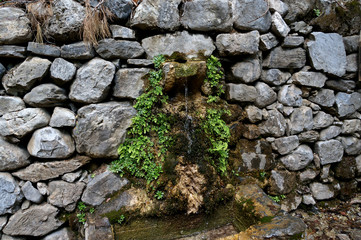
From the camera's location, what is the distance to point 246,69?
10.6ft

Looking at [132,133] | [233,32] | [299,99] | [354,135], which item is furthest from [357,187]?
[132,133]

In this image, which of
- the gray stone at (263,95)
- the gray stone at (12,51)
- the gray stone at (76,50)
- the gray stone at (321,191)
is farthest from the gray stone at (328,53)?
the gray stone at (12,51)

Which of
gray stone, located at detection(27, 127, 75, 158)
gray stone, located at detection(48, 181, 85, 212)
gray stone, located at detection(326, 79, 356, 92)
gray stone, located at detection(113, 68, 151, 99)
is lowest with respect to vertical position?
gray stone, located at detection(48, 181, 85, 212)

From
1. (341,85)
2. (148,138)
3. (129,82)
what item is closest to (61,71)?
(129,82)

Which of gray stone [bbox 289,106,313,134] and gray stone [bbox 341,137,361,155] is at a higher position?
gray stone [bbox 289,106,313,134]

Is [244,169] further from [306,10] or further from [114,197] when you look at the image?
[306,10]

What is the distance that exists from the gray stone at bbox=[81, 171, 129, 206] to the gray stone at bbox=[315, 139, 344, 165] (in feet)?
10.5

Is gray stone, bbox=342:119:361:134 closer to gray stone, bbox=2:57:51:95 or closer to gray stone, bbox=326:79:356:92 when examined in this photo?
gray stone, bbox=326:79:356:92

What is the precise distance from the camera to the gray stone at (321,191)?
3643mm

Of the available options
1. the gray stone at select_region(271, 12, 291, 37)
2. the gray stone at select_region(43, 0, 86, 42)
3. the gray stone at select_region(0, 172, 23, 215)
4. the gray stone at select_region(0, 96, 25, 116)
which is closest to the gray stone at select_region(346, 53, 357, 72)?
the gray stone at select_region(271, 12, 291, 37)

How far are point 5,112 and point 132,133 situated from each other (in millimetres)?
1559

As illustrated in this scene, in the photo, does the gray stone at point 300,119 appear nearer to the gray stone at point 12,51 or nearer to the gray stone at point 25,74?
the gray stone at point 25,74

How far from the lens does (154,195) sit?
108 inches

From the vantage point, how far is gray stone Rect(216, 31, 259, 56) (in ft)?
10.0
